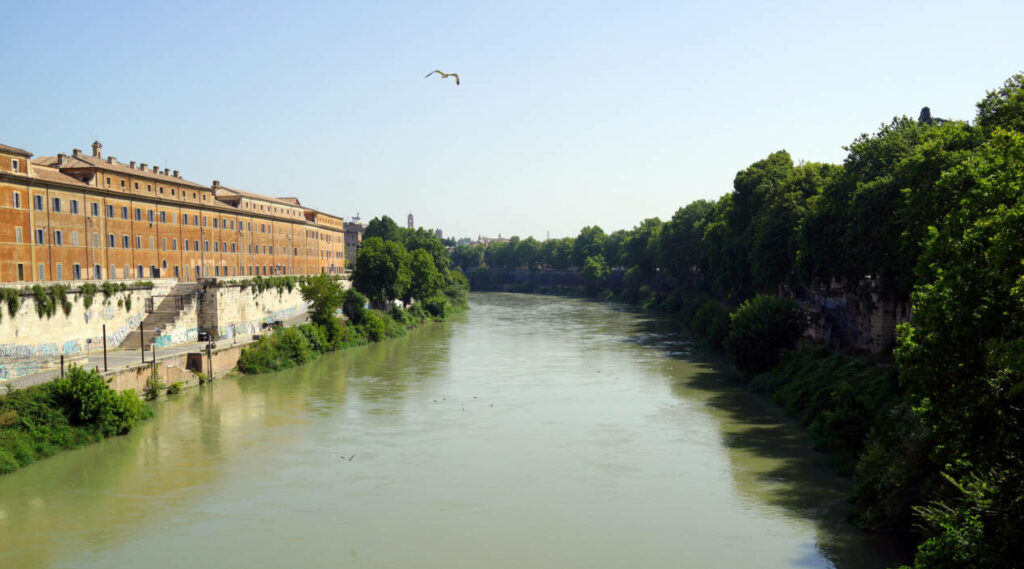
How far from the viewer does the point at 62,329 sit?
33844 mm

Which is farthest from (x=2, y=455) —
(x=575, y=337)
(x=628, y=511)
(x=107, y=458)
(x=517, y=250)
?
(x=517, y=250)

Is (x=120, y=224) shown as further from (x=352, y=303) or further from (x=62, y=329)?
(x=352, y=303)

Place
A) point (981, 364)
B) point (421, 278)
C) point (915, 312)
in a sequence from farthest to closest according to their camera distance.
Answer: point (421, 278)
point (915, 312)
point (981, 364)

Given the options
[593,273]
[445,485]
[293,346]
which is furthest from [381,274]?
[593,273]

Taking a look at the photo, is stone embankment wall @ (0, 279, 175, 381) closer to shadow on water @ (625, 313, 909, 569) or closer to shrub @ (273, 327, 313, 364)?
shrub @ (273, 327, 313, 364)

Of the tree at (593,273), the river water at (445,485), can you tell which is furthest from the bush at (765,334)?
the tree at (593,273)

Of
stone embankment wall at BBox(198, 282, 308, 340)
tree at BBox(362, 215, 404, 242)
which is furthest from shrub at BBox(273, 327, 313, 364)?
tree at BBox(362, 215, 404, 242)

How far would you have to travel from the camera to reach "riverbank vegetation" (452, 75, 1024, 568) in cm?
1159

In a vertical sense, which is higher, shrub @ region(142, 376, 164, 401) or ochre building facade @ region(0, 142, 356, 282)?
ochre building facade @ region(0, 142, 356, 282)

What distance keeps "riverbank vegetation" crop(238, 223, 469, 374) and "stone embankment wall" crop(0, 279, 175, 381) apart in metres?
6.46

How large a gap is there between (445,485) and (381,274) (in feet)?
144

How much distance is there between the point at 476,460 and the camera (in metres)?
24.1

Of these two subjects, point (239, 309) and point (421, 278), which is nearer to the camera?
point (239, 309)

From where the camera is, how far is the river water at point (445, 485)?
17.2m
